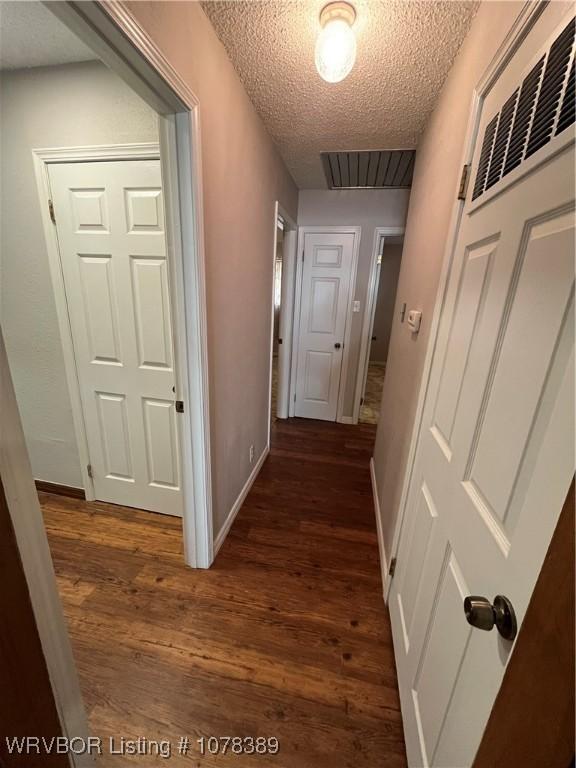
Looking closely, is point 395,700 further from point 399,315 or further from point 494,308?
point 399,315

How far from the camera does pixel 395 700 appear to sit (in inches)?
44.1

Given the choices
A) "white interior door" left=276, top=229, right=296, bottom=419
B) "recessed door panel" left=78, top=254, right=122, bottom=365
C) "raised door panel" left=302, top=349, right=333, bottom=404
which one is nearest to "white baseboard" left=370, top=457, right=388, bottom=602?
"raised door panel" left=302, top=349, right=333, bottom=404

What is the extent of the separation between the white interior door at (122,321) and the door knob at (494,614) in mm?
1388

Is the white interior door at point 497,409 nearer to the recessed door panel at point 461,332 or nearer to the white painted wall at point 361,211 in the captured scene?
the recessed door panel at point 461,332

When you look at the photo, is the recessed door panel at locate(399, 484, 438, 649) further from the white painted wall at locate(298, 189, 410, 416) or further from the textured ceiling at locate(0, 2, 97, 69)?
the white painted wall at locate(298, 189, 410, 416)

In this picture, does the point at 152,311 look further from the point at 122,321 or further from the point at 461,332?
the point at 461,332

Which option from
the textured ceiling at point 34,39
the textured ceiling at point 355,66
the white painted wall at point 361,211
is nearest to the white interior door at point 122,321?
the textured ceiling at point 34,39

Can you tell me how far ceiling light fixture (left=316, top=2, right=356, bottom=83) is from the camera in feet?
3.24

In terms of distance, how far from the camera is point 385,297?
5.90 metres

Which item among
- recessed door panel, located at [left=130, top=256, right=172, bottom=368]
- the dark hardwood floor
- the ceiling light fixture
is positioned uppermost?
the ceiling light fixture

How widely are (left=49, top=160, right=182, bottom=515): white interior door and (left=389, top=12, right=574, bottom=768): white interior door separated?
129cm

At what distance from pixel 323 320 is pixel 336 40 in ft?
7.46

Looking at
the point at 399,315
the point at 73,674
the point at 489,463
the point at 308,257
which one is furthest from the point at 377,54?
the point at 73,674

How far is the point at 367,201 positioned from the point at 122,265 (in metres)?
2.34
